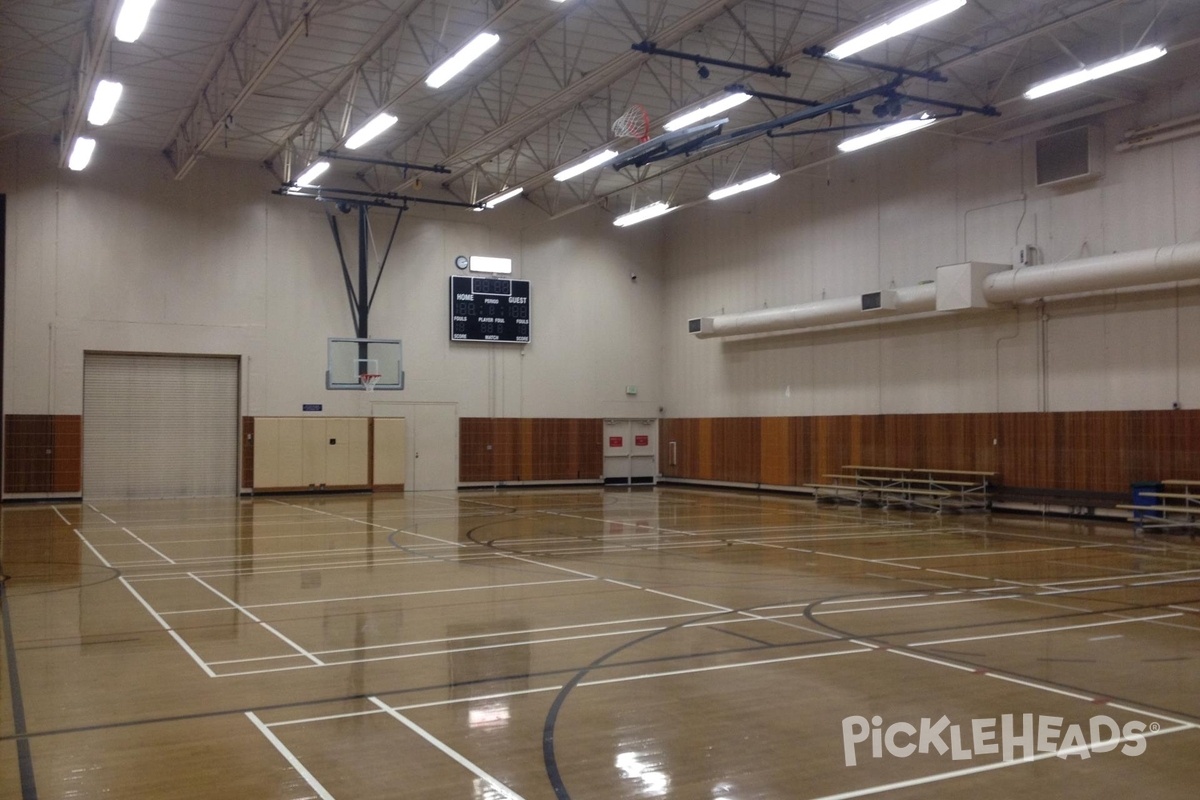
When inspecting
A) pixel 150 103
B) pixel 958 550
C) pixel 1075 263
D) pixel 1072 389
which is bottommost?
pixel 958 550

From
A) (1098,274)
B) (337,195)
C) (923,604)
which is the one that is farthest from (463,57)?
(337,195)

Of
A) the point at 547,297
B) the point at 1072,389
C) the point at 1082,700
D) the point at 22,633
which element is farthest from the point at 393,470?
the point at 1082,700

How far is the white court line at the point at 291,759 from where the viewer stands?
5.08 m

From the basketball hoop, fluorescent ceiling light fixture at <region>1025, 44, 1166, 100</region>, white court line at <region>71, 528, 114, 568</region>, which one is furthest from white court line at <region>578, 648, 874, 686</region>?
fluorescent ceiling light fixture at <region>1025, 44, 1166, 100</region>

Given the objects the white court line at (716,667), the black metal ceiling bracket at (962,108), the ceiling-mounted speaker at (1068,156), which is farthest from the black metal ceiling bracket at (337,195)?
the white court line at (716,667)

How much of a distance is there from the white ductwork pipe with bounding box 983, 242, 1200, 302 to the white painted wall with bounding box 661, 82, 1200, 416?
29.1 inches

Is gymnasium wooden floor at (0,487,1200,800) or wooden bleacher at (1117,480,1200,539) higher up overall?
wooden bleacher at (1117,480,1200,539)

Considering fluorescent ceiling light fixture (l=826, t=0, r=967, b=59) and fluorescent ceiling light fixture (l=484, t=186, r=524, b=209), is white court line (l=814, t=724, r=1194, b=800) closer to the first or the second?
fluorescent ceiling light fixture (l=826, t=0, r=967, b=59)

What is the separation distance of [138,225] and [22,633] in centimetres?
2012

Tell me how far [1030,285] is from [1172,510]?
5194 millimetres

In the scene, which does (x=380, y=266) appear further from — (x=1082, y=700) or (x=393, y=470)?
(x=1082, y=700)

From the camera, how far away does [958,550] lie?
1567cm

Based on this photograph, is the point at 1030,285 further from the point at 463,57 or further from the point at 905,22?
the point at 463,57

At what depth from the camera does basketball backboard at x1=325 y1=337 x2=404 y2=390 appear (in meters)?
29.2
